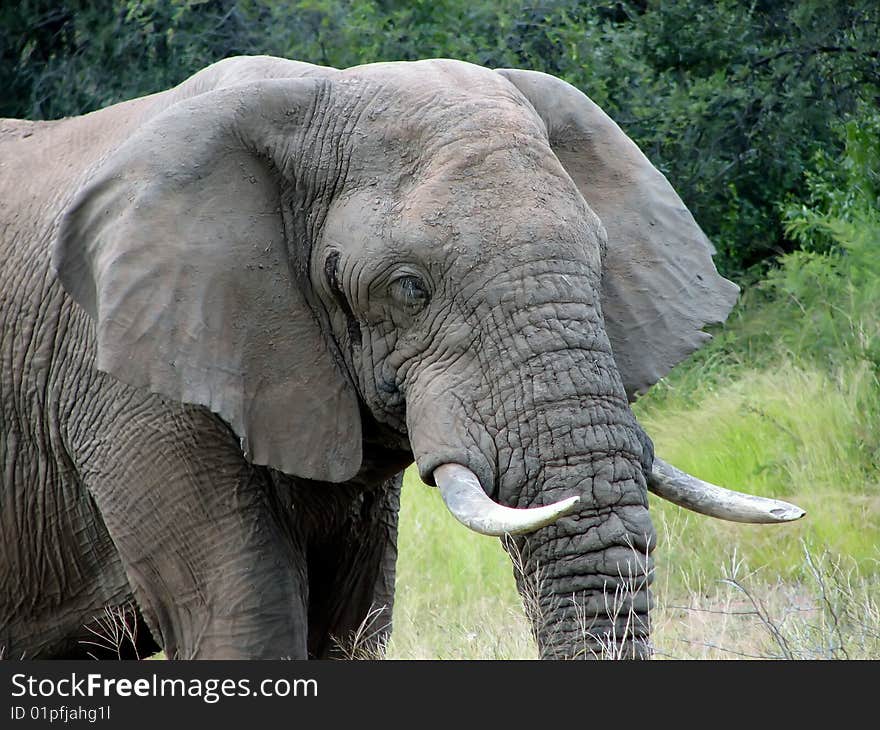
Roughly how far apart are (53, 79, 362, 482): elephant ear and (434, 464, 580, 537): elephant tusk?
1.52ft

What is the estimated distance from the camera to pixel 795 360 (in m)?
9.11

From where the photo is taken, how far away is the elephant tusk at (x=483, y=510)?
3.46 meters

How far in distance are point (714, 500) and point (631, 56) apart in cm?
732

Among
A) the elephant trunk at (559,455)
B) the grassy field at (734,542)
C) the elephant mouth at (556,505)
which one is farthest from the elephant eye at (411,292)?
the grassy field at (734,542)

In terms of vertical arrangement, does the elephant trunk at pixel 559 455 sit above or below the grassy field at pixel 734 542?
above

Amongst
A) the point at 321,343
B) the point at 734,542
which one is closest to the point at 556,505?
the point at 321,343

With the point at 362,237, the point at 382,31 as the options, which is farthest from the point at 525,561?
the point at 382,31

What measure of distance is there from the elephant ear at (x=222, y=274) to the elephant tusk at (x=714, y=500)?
76cm

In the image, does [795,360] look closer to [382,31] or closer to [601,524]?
[382,31]

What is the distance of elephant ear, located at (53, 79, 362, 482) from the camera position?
405cm

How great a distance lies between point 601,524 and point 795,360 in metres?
5.66

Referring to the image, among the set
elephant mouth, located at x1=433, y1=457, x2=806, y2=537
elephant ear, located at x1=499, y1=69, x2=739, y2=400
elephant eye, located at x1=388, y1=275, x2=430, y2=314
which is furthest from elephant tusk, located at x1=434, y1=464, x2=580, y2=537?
elephant ear, located at x1=499, y1=69, x2=739, y2=400

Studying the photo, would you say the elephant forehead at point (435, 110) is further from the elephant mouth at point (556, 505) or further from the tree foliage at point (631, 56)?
the tree foliage at point (631, 56)

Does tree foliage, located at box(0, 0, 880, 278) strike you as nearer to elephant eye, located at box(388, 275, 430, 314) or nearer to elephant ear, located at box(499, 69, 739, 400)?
elephant ear, located at box(499, 69, 739, 400)
